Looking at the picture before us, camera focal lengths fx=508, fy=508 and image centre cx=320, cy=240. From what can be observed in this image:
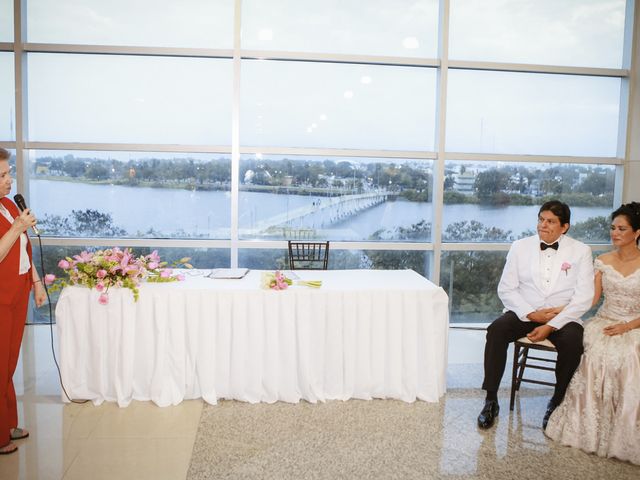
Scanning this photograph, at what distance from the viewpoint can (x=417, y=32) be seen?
5738 mm

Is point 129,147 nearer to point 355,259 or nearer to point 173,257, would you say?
point 173,257

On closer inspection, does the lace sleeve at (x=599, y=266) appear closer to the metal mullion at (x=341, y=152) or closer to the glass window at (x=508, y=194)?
the glass window at (x=508, y=194)

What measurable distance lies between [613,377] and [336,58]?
4167 millimetres

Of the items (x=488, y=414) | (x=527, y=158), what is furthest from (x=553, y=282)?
(x=527, y=158)

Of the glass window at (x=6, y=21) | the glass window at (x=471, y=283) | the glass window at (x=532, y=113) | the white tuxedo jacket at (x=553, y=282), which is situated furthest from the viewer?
the glass window at (x=471, y=283)

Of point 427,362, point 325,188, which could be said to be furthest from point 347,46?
point 427,362

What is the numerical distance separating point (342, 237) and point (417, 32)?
2467 mm

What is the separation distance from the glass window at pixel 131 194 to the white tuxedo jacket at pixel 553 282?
10.6 feet

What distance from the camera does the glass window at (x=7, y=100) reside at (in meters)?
5.58

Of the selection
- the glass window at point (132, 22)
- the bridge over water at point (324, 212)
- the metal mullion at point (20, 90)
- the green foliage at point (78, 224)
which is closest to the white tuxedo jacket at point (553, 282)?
the bridge over water at point (324, 212)

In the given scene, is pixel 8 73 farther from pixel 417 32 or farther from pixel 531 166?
pixel 531 166

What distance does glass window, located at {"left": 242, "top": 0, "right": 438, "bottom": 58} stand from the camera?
5.59 metres

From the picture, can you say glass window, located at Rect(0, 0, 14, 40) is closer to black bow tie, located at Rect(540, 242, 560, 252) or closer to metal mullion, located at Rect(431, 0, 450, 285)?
metal mullion, located at Rect(431, 0, 450, 285)

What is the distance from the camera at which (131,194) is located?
5.78m
